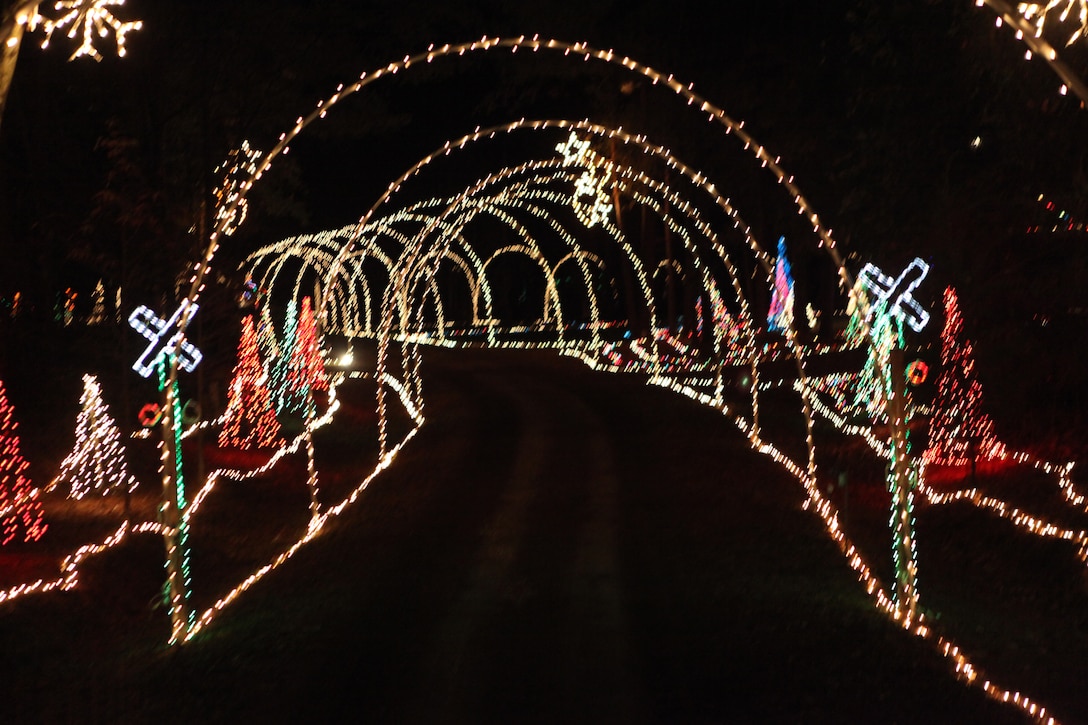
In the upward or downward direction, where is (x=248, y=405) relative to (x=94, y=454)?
upward

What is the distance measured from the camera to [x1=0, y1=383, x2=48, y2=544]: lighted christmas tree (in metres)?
15.2

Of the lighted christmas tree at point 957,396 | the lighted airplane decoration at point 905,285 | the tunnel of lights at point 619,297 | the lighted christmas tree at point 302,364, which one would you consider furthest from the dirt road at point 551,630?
the lighted christmas tree at point 302,364

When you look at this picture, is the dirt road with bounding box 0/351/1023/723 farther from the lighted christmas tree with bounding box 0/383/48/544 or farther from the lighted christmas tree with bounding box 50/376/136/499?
the lighted christmas tree with bounding box 50/376/136/499

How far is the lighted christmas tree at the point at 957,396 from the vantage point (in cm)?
1933

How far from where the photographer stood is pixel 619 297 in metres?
75.8

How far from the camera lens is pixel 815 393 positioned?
3562cm

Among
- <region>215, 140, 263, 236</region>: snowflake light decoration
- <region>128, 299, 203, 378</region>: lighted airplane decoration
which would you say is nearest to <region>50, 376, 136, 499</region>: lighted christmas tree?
<region>128, 299, 203, 378</region>: lighted airplane decoration

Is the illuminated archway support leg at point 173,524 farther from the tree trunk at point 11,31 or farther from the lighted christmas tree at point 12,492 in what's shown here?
the lighted christmas tree at point 12,492

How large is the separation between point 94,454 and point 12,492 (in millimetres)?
3806

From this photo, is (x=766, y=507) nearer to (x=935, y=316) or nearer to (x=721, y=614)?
(x=721, y=614)

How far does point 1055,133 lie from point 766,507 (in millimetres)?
6426

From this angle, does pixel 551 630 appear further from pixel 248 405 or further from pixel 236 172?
pixel 236 172

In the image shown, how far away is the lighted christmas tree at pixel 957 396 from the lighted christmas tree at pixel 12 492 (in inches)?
471

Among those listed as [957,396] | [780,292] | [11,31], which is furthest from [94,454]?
[780,292]
